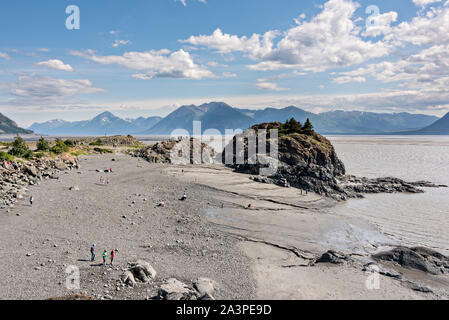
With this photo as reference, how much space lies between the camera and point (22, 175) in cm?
4075

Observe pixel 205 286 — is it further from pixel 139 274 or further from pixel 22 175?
pixel 22 175

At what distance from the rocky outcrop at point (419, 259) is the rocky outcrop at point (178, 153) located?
2417 inches

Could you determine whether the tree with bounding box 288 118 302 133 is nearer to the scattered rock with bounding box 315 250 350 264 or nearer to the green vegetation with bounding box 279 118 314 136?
the green vegetation with bounding box 279 118 314 136

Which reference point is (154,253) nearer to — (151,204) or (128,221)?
(128,221)

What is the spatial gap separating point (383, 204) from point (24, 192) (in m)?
55.6

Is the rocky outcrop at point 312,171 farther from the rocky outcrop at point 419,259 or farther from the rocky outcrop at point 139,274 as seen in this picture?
the rocky outcrop at point 139,274

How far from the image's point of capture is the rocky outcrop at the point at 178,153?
257 feet

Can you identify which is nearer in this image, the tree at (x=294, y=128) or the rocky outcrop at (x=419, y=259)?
the rocky outcrop at (x=419, y=259)

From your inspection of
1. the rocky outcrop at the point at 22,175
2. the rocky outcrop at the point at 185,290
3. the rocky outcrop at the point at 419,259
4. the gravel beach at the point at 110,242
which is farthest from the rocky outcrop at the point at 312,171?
the rocky outcrop at the point at 22,175

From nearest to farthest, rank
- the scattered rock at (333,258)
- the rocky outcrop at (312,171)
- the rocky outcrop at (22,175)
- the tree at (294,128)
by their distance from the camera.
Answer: the scattered rock at (333,258) → the rocky outcrop at (22,175) → the rocky outcrop at (312,171) → the tree at (294,128)

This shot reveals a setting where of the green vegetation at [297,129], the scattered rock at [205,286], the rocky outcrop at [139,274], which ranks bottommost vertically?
the scattered rock at [205,286]

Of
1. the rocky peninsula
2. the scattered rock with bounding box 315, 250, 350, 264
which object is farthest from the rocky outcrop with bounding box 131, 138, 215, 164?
the scattered rock with bounding box 315, 250, 350, 264

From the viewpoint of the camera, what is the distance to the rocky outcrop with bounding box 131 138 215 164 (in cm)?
7835

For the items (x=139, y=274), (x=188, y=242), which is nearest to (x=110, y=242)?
(x=188, y=242)
